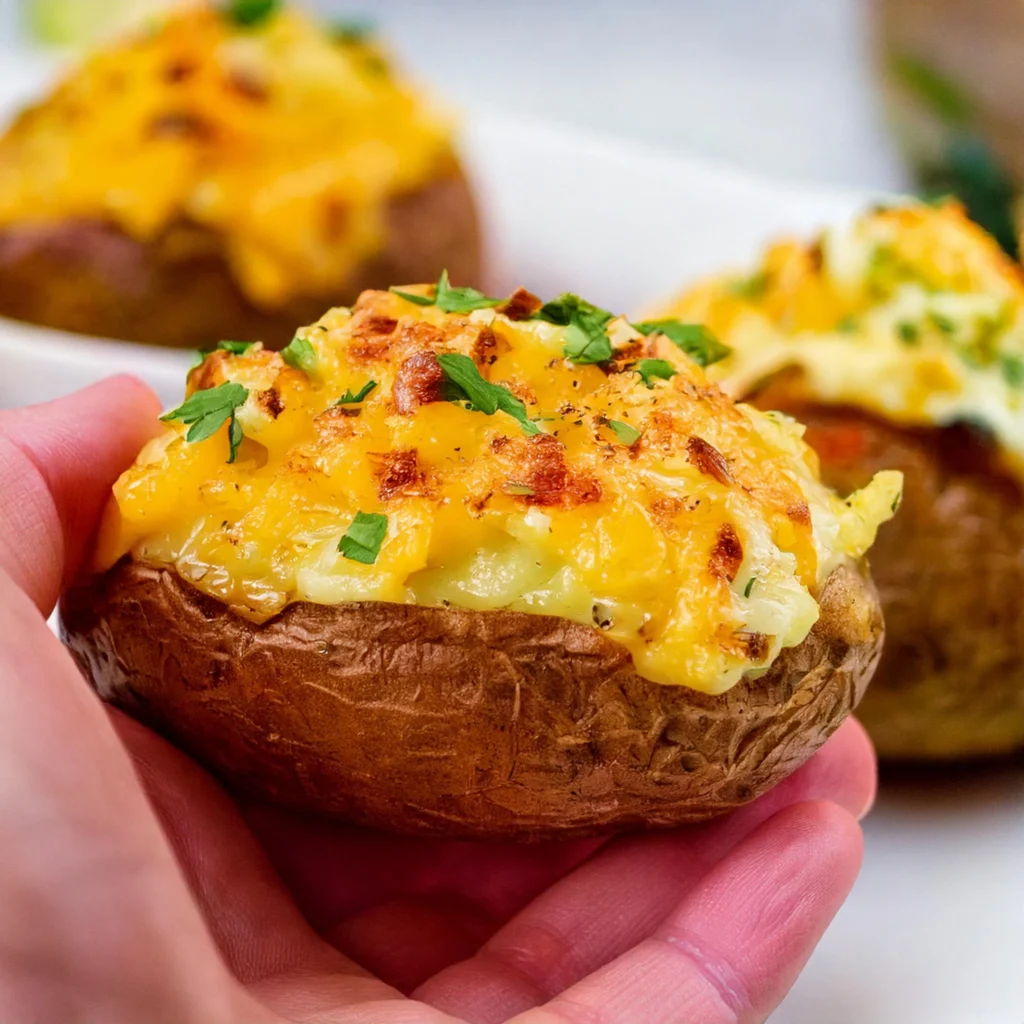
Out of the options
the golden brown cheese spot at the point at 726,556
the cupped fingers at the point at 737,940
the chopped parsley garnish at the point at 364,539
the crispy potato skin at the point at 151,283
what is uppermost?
the golden brown cheese spot at the point at 726,556

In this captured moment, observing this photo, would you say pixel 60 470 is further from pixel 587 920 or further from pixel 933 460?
pixel 933 460

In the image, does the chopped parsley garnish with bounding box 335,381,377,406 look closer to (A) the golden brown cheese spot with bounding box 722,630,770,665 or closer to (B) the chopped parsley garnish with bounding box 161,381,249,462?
(B) the chopped parsley garnish with bounding box 161,381,249,462

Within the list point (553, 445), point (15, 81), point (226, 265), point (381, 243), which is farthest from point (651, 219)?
point (553, 445)

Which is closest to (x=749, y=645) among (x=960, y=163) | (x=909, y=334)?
(x=909, y=334)

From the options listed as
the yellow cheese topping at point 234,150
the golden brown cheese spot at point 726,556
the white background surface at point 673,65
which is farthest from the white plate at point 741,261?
the white background surface at point 673,65

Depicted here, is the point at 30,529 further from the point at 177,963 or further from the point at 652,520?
the point at 652,520

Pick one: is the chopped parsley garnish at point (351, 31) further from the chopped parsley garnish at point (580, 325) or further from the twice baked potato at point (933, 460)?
the chopped parsley garnish at point (580, 325)

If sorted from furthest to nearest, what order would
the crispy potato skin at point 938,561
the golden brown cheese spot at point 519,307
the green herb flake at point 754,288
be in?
the green herb flake at point 754,288 → the crispy potato skin at point 938,561 → the golden brown cheese spot at point 519,307
